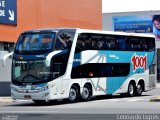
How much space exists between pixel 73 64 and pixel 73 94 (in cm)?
172

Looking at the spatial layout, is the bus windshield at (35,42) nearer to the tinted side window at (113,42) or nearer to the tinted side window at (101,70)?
the tinted side window at (113,42)

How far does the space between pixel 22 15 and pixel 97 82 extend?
13563 mm

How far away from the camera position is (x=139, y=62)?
3259cm

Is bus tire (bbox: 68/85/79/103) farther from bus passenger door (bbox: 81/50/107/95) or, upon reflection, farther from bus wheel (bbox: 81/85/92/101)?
bus passenger door (bbox: 81/50/107/95)

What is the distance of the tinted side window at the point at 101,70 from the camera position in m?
27.6

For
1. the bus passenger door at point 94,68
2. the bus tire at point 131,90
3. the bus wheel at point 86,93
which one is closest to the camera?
the bus passenger door at point 94,68

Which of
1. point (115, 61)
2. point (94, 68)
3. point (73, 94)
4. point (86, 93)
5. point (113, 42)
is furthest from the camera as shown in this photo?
point (115, 61)

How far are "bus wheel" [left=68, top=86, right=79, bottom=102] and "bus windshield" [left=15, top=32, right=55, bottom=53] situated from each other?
2.93m

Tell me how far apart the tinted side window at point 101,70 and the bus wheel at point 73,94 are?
686 mm

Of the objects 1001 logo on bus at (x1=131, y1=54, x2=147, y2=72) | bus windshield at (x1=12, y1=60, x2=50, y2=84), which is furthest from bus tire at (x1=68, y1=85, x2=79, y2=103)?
1001 logo on bus at (x1=131, y1=54, x2=147, y2=72)

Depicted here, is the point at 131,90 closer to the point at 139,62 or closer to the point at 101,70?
the point at 139,62

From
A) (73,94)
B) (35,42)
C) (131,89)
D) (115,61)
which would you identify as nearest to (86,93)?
(73,94)

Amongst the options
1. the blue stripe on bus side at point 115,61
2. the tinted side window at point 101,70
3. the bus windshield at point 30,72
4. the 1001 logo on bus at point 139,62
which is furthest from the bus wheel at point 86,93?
the 1001 logo on bus at point 139,62

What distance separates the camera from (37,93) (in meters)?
25.6
